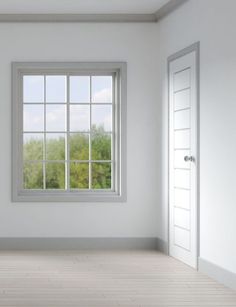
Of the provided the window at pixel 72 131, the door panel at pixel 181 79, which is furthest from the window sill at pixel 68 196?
the door panel at pixel 181 79

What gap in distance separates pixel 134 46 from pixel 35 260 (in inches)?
113

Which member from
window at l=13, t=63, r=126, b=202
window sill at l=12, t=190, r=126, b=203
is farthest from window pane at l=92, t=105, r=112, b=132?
window sill at l=12, t=190, r=126, b=203

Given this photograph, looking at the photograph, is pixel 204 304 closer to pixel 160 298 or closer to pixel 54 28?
pixel 160 298

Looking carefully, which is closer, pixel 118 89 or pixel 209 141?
pixel 209 141

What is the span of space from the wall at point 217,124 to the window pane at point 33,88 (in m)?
2.21

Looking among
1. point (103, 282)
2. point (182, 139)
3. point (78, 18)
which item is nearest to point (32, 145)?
point (78, 18)

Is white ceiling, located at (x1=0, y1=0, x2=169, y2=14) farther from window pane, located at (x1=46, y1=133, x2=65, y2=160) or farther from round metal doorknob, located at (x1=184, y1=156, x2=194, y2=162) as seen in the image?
round metal doorknob, located at (x1=184, y1=156, x2=194, y2=162)

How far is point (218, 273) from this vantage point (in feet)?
21.1

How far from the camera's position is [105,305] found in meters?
5.48

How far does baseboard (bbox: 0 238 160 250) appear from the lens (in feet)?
28.1

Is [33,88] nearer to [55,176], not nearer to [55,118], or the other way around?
[55,118]

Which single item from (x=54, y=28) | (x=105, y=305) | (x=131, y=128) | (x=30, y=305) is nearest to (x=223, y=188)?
(x=105, y=305)

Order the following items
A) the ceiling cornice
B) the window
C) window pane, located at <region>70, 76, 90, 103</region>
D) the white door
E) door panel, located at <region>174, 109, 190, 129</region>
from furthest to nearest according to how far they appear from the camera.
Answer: window pane, located at <region>70, 76, 90, 103</region> → the window → the ceiling cornice → door panel, located at <region>174, 109, 190, 129</region> → the white door

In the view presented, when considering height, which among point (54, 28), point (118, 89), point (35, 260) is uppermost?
point (54, 28)
